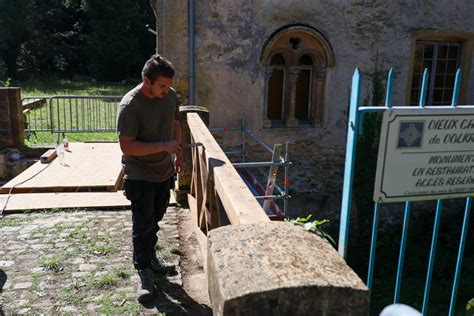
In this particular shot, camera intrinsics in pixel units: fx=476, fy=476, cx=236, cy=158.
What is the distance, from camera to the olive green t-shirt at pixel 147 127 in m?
→ 3.44

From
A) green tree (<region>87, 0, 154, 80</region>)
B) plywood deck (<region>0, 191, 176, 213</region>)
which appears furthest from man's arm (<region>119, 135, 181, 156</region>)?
green tree (<region>87, 0, 154, 80</region>)

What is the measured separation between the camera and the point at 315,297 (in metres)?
1.65

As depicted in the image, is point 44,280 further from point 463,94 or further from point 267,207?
point 463,94

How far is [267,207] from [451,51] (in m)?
6.82

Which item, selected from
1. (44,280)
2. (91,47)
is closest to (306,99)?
(44,280)

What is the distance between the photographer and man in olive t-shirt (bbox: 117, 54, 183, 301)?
11.2 ft

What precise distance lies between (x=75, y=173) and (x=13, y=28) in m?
26.2

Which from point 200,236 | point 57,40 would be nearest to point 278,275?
point 200,236

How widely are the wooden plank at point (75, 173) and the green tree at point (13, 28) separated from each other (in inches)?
927

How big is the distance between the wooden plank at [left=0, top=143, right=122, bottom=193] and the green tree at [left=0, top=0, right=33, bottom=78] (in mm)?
23546

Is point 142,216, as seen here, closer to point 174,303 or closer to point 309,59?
point 174,303

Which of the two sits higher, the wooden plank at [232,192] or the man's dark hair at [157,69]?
the man's dark hair at [157,69]

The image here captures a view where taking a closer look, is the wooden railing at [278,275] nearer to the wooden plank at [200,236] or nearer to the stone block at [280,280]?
the stone block at [280,280]

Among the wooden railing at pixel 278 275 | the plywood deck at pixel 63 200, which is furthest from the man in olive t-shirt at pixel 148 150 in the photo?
the plywood deck at pixel 63 200
